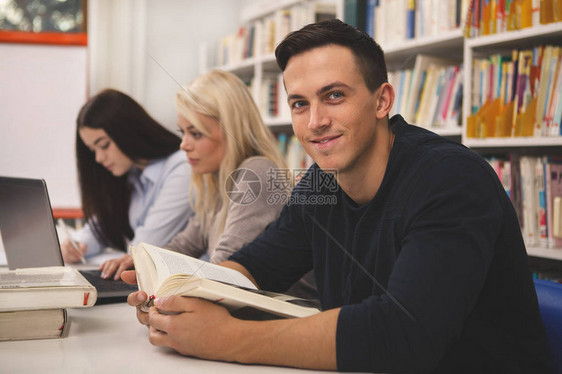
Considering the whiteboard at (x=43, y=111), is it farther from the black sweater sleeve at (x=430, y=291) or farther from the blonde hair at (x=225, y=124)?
the black sweater sleeve at (x=430, y=291)

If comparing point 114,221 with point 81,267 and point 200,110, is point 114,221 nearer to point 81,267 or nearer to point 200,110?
point 81,267

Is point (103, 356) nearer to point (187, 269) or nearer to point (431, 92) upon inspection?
point (187, 269)

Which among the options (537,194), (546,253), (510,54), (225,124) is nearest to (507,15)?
(510,54)

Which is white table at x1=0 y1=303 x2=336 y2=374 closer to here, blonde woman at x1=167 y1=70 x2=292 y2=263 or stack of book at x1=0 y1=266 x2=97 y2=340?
stack of book at x1=0 y1=266 x2=97 y2=340

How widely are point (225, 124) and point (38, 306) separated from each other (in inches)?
35.8

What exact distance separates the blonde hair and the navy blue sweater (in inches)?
17.9

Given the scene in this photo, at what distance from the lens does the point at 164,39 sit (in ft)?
12.1

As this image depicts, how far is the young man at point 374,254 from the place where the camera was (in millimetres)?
701

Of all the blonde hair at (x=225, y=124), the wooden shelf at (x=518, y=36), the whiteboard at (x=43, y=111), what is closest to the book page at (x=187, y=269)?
the blonde hair at (x=225, y=124)

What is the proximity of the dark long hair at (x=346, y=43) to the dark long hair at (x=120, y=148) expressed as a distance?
1265 millimetres

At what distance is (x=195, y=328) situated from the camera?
741mm

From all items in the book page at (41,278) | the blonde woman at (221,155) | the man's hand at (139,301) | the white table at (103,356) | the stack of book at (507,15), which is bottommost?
the white table at (103,356)

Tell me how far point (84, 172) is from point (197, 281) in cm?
166

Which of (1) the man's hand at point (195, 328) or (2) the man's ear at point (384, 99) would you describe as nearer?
(1) the man's hand at point (195, 328)
